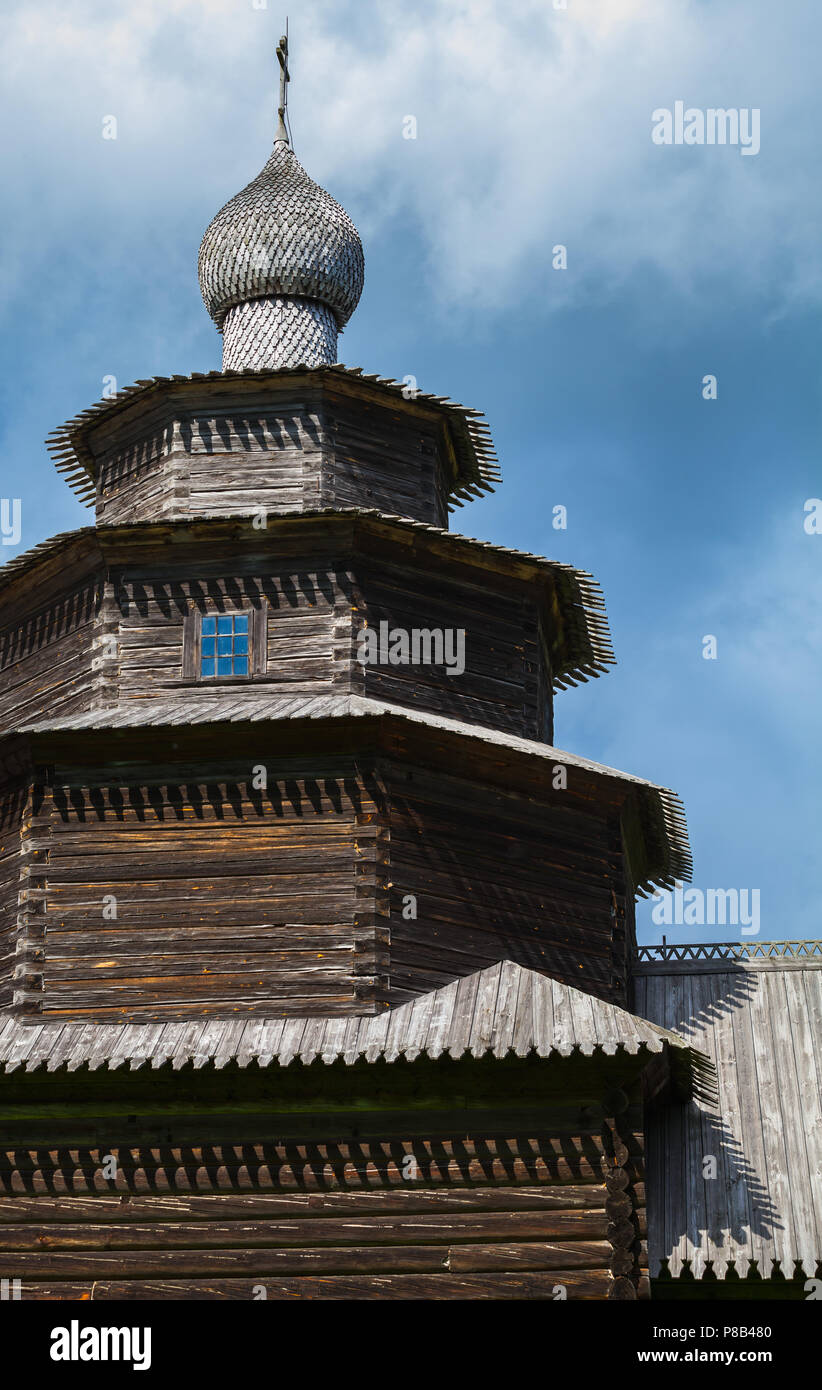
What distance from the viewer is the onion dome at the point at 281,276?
2097cm

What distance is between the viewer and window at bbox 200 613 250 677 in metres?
17.3

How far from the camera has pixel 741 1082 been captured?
17531 mm

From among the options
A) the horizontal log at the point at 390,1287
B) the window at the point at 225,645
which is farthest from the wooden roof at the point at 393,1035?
the window at the point at 225,645

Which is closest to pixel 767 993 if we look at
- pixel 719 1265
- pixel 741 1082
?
pixel 741 1082

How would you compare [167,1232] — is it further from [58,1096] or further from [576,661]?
[576,661]

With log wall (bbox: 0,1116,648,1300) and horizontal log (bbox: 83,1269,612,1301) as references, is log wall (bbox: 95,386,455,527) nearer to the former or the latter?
log wall (bbox: 0,1116,648,1300)

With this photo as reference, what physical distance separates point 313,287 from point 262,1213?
476 inches

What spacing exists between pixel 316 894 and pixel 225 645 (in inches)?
131

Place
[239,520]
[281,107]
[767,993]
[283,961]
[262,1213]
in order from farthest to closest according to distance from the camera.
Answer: [281,107] → [767,993] → [239,520] → [283,961] → [262,1213]

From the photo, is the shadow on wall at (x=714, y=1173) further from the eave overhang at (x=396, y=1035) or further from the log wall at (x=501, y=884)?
the eave overhang at (x=396, y=1035)

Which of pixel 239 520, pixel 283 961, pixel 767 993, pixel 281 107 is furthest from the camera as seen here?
pixel 281 107

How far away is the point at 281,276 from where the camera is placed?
69.4 ft

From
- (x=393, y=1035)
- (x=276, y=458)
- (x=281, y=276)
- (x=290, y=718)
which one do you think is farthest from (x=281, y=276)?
(x=393, y=1035)

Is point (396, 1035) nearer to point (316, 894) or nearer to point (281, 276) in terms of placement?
point (316, 894)
